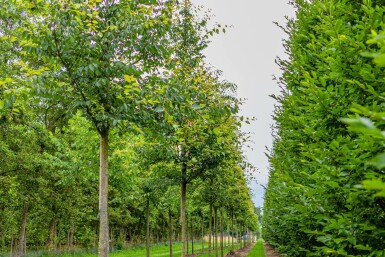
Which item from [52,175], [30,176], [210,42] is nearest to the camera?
[210,42]

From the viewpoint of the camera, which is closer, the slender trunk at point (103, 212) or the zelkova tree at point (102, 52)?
the zelkova tree at point (102, 52)

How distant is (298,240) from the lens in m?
7.51

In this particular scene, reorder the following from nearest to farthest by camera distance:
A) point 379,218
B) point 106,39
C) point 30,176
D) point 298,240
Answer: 1. point 379,218
2. point 106,39
3. point 298,240
4. point 30,176

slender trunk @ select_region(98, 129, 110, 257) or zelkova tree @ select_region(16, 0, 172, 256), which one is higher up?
zelkova tree @ select_region(16, 0, 172, 256)

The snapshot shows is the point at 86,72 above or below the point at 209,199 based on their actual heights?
above

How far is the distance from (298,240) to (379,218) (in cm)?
422

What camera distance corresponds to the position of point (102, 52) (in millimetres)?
5547

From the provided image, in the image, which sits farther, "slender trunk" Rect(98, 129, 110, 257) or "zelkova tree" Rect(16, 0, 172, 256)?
"slender trunk" Rect(98, 129, 110, 257)

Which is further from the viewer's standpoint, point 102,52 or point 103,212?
point 103,212

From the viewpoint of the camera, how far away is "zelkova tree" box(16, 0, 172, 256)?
16.2ft

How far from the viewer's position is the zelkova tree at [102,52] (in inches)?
194

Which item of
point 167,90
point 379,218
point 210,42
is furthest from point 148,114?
point 210,42

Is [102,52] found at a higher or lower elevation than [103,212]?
higher

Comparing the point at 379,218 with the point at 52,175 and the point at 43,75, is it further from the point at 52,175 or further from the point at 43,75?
the point at 52,175
